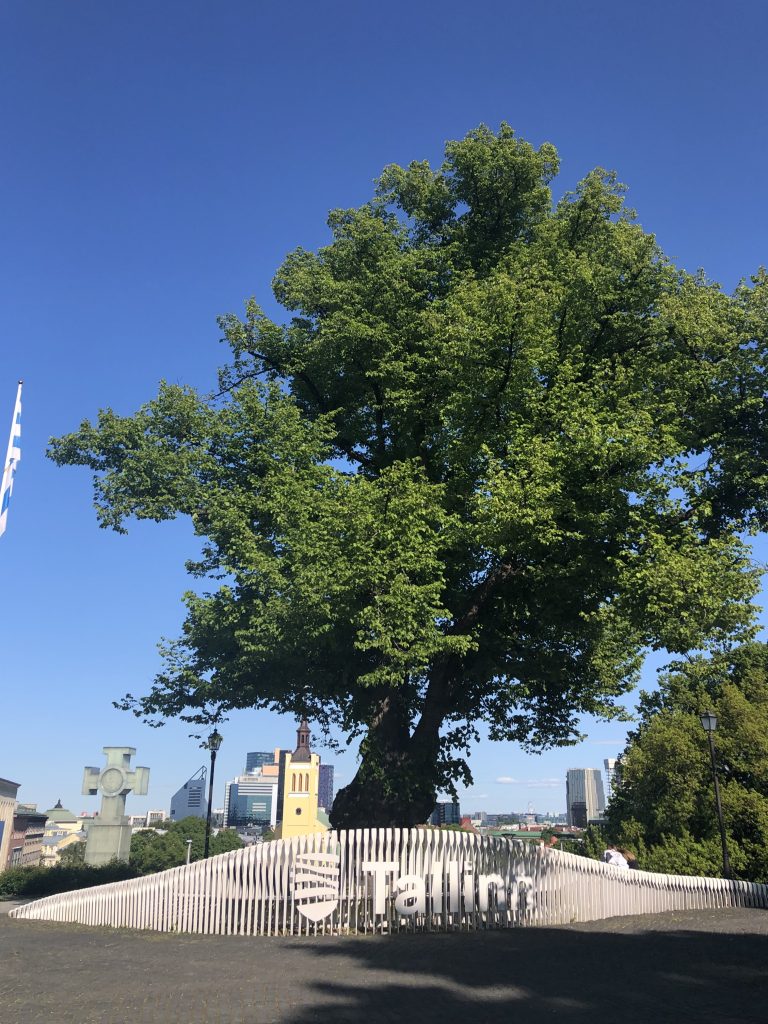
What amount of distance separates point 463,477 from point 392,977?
11908mm

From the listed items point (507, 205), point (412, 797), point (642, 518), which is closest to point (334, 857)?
point (412, 797)

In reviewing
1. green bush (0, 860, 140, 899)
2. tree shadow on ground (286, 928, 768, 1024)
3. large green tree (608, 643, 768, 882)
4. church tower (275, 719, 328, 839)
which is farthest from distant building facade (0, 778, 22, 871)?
tree shadow on ground (286, 928, 768, 1024)

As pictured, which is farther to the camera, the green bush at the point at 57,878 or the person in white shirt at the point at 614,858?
the green bush at the point at 57,878

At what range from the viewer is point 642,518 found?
17188mm

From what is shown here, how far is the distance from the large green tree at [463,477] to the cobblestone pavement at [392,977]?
5.83 metres

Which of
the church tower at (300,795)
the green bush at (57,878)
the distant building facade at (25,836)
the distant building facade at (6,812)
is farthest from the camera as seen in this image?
the church tower at (300,795)

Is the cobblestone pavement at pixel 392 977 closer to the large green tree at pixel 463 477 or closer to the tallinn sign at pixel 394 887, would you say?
the tallinn sign at pixel 394 887

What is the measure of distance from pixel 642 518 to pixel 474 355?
209 inches

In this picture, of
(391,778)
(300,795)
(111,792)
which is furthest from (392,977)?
(300,795)

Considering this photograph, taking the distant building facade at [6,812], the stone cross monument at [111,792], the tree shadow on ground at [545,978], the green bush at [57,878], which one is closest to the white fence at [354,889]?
the tree shadow on ground at [545,978]

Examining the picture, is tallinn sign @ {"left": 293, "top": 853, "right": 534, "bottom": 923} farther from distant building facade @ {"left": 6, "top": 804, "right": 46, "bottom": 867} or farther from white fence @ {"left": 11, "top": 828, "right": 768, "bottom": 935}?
distant building facade @ {"left": 6, "top": 804, "right": 46, "bottom": 867}

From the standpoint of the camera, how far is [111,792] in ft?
81.8

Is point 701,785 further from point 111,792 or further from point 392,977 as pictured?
point 392,977

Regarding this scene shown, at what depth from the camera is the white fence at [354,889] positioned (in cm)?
1446
